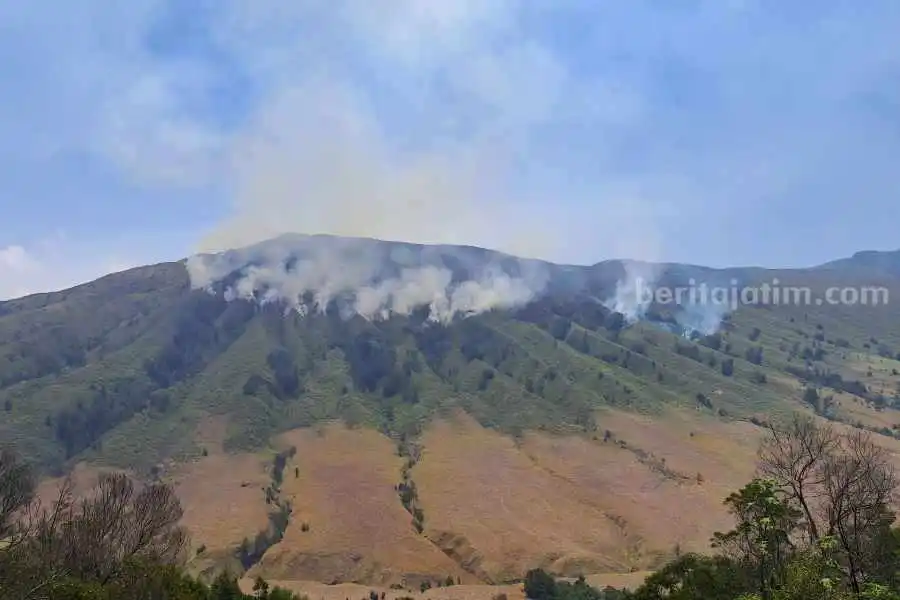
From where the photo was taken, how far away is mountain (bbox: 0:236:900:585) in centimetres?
8338

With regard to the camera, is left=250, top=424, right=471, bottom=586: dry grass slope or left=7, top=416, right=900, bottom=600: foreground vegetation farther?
left=250, top=424, right=471, bottom=586: dry grass slope

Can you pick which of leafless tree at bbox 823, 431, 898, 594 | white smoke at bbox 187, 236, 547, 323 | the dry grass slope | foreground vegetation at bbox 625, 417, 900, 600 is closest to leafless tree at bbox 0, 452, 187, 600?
foreground vegetation at bbox 625, 417, 900, 600

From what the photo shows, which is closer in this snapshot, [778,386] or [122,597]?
[122,597]

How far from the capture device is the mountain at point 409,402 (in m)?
83.4

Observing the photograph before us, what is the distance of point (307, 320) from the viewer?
509ft

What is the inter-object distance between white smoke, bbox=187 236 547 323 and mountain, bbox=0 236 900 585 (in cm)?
60

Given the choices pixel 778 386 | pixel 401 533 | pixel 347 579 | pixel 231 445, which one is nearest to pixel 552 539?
pixel 401 533

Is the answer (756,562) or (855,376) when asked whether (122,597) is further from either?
(855,376)

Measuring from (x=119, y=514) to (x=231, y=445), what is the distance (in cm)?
7058

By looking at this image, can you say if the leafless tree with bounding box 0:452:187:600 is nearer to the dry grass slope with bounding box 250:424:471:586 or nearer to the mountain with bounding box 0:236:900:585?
the dry grass slope with bounding box 250:424:471:586

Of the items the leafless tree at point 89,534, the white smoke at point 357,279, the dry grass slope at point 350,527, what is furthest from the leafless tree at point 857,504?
the white smoke at point 357,279

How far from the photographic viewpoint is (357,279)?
559 feet

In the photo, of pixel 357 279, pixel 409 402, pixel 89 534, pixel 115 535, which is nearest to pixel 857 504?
pixel 115 535

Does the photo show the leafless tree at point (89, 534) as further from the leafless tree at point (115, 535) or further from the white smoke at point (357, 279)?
the white smoke at point (357, 279)
